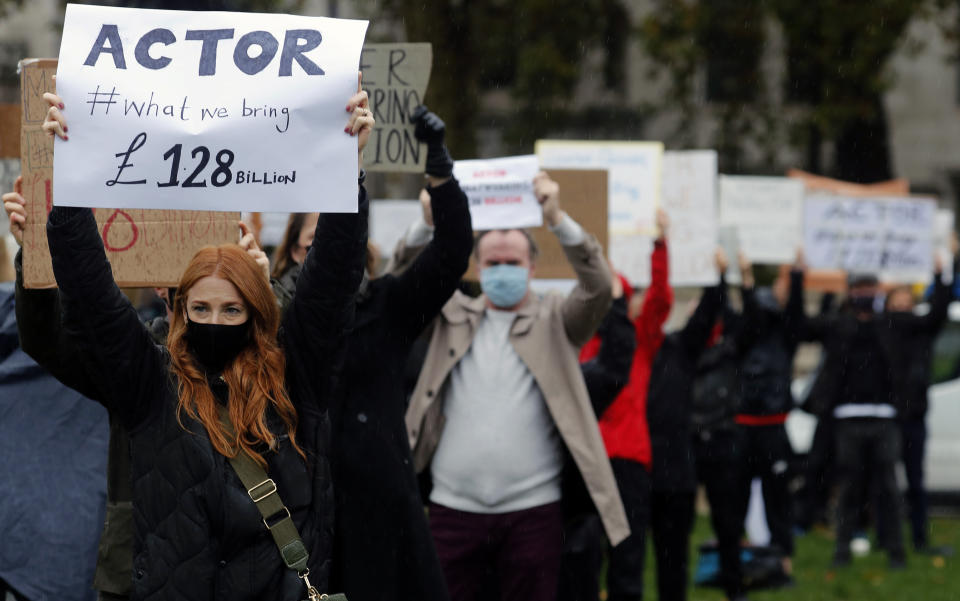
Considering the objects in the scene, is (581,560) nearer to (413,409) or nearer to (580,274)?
(413,409)

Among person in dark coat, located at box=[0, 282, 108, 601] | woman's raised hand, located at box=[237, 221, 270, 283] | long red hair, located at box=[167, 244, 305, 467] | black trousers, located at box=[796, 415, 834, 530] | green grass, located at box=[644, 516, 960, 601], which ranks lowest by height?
green grass, located at box=[644, 516, 960, 601]

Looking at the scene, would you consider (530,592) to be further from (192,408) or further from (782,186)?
(782,186)

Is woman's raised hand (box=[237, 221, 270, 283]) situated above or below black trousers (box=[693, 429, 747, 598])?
above

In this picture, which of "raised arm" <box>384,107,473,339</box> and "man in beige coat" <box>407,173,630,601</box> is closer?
"raised arm" <box>384,107,473,339</box>

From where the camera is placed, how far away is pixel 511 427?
5219 mm

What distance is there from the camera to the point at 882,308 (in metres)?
11.1

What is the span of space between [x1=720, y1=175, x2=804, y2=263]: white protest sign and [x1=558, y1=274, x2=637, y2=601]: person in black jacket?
3842 millimetres

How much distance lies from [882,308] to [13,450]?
803 cm

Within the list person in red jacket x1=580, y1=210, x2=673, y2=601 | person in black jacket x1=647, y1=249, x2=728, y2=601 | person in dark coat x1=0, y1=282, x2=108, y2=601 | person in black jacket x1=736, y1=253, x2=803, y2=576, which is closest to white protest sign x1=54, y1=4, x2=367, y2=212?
person in dark coat x1=0, y1=282, x2=108, y2=601

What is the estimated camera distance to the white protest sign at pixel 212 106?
141 inches

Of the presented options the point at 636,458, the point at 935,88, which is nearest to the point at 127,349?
the point at 636,458

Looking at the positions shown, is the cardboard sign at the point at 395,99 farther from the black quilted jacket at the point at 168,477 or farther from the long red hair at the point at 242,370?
the black quilted jacket at the point at 168,477

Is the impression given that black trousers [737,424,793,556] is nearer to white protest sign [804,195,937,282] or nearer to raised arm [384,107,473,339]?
white protest sign [804,195,937,282]

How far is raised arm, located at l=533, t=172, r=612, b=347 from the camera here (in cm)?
535
